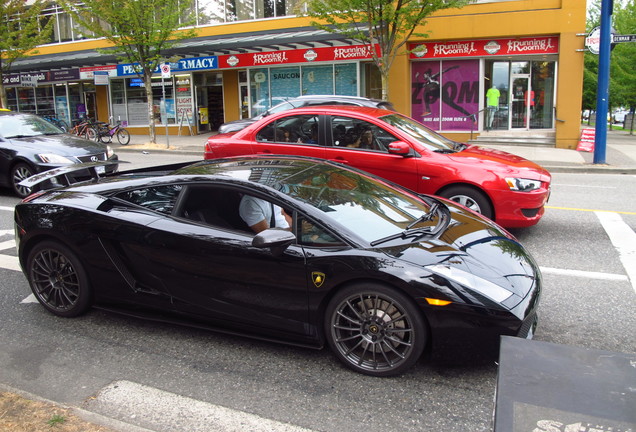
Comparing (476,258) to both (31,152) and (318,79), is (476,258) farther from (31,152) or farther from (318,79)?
(318,79)

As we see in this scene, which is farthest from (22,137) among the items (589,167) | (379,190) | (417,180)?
(589,167)

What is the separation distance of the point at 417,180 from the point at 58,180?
4.17m

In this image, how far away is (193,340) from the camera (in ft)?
14.0

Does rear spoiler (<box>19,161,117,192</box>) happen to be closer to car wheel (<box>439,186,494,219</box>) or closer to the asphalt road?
the asphalt road

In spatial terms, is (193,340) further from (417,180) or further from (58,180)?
(417,180)

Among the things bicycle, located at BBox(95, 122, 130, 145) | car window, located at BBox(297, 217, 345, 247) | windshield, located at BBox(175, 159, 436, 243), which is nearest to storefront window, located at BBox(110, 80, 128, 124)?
bicycle, located at BBox(95, 122, 130, 145)

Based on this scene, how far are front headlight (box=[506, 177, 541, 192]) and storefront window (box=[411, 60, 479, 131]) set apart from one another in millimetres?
13957

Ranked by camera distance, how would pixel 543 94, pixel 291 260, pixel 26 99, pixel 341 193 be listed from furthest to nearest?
pixel 26 99
pixel 543 94
pixel 341 193
pixel 291 260

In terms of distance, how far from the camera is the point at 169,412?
10.7 ft

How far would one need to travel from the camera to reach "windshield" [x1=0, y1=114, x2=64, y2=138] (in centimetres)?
1032

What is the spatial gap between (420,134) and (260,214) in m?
4.13

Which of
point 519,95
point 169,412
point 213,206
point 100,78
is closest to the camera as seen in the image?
point 169,412

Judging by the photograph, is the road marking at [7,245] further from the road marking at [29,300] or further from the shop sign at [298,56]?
the shop sign at [298,56]

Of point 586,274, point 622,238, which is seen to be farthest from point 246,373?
point 622,238
